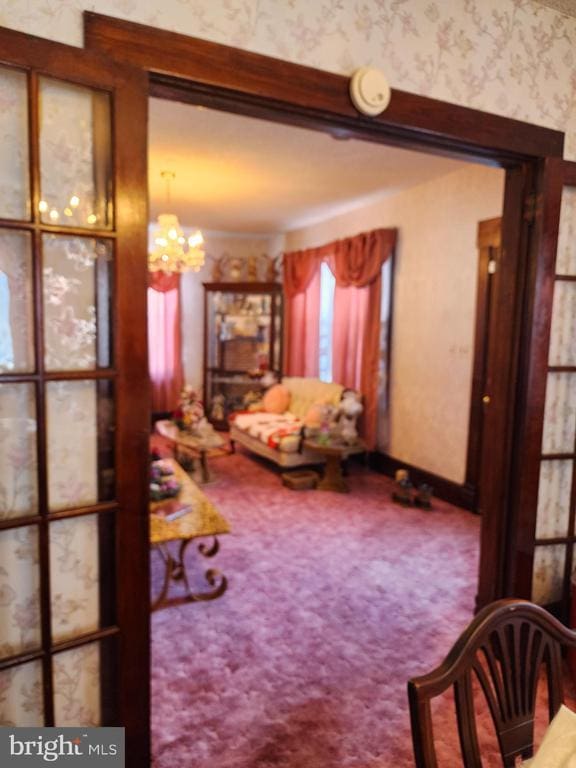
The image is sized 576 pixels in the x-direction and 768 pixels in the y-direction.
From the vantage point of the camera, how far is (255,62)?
5.08 ft

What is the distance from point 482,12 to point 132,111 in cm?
136

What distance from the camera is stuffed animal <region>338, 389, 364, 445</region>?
4.79m

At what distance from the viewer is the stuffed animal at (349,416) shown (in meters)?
4.79

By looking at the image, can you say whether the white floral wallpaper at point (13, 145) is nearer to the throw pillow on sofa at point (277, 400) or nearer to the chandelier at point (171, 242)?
the chandelier at point (171, 242)

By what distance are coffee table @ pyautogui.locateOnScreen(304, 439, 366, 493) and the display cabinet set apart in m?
2.23

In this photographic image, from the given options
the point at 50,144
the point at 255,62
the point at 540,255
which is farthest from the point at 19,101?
the point at 540,255

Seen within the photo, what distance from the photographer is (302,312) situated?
6.44m

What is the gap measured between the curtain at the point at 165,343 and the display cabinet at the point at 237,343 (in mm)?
430

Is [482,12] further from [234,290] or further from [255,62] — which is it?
[234,290]

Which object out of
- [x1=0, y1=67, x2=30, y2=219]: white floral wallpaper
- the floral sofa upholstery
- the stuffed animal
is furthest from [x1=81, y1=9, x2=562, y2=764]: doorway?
the floral sofa upholstery

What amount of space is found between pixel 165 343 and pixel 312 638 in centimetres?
521

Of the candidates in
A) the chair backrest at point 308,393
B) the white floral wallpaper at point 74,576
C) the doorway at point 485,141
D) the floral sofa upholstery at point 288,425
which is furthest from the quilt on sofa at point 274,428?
the white floral wallpaper at point 74,576

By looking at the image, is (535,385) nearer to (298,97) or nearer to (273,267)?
(298,97)

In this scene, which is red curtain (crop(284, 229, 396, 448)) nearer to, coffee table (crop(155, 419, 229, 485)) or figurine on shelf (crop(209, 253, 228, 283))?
figurine on shelf (crop(209, 253, 228, 283))
